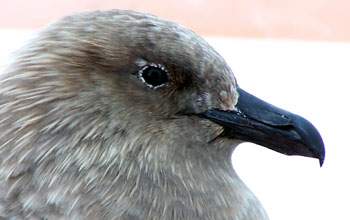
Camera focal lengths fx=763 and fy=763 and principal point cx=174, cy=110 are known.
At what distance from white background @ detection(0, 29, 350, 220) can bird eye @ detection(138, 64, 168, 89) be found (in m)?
1.34

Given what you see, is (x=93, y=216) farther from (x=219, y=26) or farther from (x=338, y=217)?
(x=219, y=26)

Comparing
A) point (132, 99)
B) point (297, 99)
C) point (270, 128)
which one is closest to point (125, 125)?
point (132, 99)

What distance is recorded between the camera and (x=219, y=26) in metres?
4.27

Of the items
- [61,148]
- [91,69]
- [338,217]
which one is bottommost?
[338,217]


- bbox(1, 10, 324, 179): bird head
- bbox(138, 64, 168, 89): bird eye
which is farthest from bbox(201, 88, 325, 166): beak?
bbox(138, 64, 168, 89): bird eye

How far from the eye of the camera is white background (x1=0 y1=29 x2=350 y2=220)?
3068 mm

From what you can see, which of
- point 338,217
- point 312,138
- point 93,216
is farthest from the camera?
point 338,217

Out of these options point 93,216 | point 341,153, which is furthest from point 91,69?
point 341,153

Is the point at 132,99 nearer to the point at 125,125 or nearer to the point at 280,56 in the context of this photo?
the point at 125,125

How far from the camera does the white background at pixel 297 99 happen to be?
3068 mm

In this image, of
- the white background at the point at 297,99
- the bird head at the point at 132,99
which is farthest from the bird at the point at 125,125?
the white background at the point at 297,99

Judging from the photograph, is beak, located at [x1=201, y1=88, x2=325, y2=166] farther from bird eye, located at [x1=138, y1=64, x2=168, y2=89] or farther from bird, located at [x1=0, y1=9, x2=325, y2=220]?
bird eye, located at [x1=138, y1=64, x2=168, y2=89]

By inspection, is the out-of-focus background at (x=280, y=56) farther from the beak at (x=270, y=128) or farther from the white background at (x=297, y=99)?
the beak at (x=270, y=128)

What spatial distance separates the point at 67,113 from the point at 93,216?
0.69 ft
